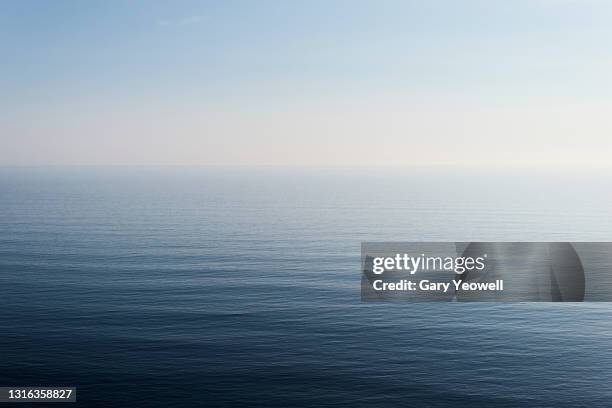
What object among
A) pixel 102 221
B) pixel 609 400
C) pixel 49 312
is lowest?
pixel 609 400

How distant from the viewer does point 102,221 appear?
172625 millimetres

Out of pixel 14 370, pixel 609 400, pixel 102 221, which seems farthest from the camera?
pixel 102 221

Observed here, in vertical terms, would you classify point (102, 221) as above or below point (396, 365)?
above

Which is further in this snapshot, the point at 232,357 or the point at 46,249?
the point at 46,249

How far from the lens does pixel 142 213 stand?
19912 centimetres

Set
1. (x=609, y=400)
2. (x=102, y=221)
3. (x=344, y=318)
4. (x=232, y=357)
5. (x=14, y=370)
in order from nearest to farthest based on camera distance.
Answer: (x=609, y=400)
(x=14, y=370)
(x=232, y=357)
(x=344, y=318)
(x=102, y=221)

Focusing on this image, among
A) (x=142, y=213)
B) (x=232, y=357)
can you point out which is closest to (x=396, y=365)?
(x=232, y=357)

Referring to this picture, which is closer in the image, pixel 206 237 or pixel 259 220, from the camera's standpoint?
pixel 206 237

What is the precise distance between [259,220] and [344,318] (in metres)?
107

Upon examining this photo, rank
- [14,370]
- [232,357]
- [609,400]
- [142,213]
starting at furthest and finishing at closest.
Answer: [142,213] → [232,357] → [14,370] → [609,400]

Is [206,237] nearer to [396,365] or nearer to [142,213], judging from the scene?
[142,213]

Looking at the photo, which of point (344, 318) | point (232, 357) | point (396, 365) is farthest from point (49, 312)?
point (396, 365)

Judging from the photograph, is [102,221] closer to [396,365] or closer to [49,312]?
[49,312]

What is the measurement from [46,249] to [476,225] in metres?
114
